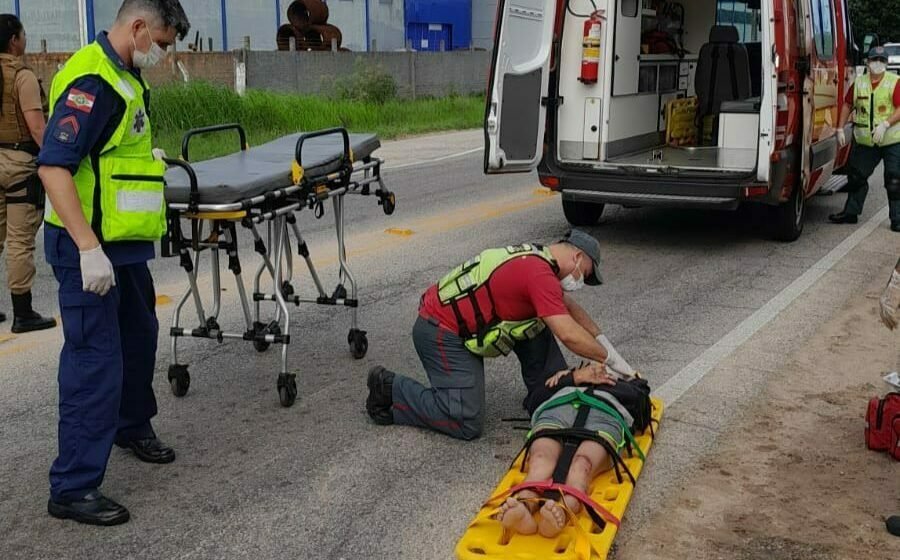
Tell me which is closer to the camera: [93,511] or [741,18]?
[93,511]

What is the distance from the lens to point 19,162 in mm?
7180

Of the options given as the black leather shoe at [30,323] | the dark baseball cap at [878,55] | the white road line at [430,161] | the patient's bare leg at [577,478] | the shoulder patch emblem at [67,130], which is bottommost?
the black leather shoe at [30,323]

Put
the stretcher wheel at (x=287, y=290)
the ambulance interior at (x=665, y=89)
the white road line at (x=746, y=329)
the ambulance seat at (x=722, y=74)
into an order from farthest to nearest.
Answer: the ambulance seat at (x=722, y=74) < the ambulance interior at (x=665, y=89) < the stretcher wheel at (x=287, y=290) < the white road line at (x=746, y=329)

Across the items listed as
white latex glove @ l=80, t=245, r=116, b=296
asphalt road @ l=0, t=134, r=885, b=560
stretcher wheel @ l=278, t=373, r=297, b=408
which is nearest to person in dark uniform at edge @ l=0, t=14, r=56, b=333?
asphalt road @ l=0, t=134, r=885, b=560

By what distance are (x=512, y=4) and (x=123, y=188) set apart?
5245 millimetres

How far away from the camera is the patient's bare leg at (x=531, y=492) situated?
3990 mm

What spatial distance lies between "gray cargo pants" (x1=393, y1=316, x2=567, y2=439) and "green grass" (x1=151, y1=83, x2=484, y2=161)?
35.8 feet

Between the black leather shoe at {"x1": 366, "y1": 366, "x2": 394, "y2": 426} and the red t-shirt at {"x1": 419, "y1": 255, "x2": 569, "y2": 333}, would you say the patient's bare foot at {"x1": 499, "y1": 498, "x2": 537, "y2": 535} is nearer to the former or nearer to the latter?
the red t-shirt at {"x1": 419, "y1": 255, "x2": 569, "y2": 333}

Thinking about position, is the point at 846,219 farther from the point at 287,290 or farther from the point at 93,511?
the point at 93,511

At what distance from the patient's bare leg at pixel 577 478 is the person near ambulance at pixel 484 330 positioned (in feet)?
1.56

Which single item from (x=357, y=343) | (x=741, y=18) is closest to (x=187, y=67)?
(x=741, y=18)

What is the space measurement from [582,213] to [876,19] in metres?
40.5

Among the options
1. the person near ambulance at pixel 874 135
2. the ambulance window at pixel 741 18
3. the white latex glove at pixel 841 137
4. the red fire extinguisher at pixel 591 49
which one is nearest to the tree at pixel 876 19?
the ambulance window at pixel 741 18

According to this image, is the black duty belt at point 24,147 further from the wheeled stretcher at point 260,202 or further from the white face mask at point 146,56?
the white face mask at point 146,56
